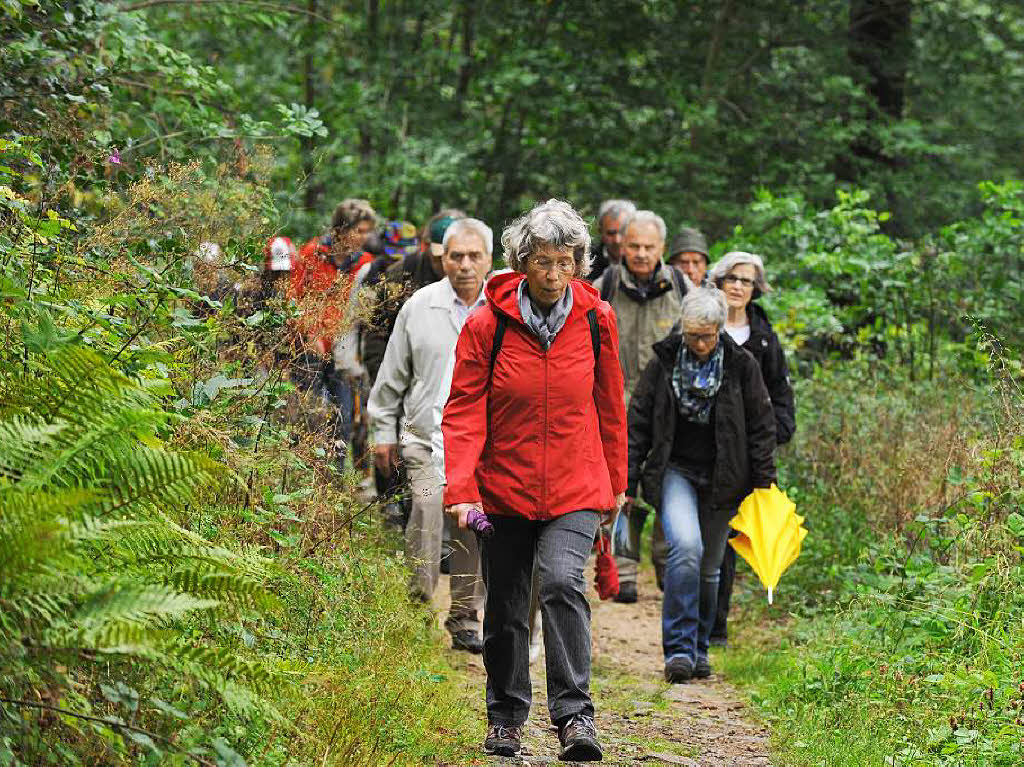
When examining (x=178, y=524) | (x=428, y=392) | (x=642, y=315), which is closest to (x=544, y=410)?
(x=178, y=524)

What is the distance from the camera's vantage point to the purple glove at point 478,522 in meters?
5.65

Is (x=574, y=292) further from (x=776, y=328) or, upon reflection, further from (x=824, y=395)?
(x=776, y=328)

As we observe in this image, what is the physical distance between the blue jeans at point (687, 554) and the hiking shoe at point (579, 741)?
7.30 feet

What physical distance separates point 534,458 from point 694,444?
247cm

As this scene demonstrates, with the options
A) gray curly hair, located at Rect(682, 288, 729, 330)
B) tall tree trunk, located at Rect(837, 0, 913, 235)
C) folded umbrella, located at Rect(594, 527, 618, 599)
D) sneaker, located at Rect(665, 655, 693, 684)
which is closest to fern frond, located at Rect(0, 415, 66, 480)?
folded umbrella, located at Rect(594, 527, 618, 599)

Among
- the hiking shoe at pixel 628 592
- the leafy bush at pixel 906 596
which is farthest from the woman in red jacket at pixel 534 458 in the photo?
the hiking shoe at pixel 628 592

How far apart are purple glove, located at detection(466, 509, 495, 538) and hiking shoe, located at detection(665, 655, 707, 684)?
2580 mm

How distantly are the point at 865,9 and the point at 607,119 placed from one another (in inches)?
137

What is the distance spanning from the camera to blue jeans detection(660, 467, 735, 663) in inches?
311

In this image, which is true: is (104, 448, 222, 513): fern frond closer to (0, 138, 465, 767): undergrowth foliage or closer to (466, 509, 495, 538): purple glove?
(0, 138, 465, 767): undergrowth foliage

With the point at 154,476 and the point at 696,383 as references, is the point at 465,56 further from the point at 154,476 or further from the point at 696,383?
the point at 154,476

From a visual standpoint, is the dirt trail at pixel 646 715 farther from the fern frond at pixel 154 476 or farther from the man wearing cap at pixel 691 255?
the man wearing cap at pixel 691 255

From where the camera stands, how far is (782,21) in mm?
17500

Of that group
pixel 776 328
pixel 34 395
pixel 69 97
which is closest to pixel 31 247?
pixel 34 395
